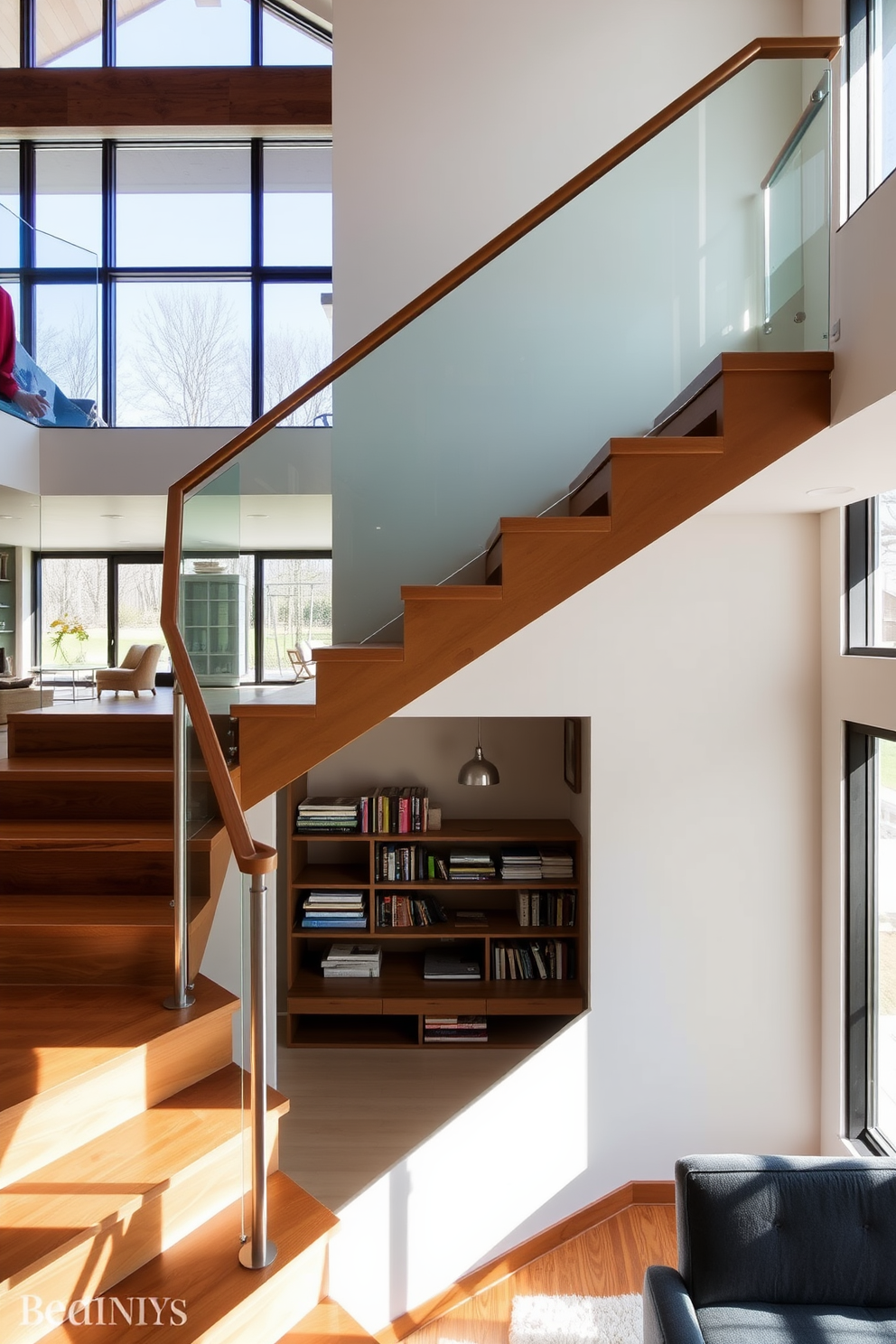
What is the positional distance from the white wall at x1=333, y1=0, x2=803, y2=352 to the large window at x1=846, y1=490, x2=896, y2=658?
2.21m

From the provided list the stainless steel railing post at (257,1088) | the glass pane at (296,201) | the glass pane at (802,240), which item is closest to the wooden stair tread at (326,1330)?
the stainless steel railing post at (257,1088)

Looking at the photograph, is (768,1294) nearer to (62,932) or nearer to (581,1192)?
(581,1192)

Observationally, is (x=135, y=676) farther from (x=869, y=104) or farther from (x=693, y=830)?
(x=869, y=104)

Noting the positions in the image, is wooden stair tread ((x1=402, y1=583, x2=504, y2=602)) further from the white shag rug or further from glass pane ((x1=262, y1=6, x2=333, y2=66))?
glass pane ((x1=262, y1=6, x2=333, y2=66))

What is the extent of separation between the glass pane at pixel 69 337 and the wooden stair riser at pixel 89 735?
9.95ft

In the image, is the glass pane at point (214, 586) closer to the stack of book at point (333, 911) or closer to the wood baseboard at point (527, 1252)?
the stack of book at point (333, 911)

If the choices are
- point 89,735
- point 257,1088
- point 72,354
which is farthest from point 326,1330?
point 72,354

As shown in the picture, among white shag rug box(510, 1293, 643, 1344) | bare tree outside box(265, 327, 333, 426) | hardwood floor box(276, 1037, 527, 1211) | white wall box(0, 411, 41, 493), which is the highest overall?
bare tree outside box(265, 327, 333, 426)

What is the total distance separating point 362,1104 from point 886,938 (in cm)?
272

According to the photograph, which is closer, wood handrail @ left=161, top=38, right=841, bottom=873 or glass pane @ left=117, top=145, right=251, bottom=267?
wood handrail @ left=161, top=38, right=841, bottom=873

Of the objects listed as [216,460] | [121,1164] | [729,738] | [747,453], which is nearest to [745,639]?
[729,738]

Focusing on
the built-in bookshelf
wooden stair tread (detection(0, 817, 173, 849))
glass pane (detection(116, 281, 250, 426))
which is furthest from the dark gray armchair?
glass pane (detection(116, 281, 250, 426))

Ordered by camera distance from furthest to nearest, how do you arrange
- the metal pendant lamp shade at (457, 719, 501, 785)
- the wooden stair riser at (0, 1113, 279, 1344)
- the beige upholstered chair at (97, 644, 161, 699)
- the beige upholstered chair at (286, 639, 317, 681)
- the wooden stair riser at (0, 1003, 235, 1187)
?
the beige upholstered chair at (97, 644, 161, 699), the metal pendant lamp shade at (457, 719, 501, 785), the beige upholstered chair at (286, 639, 317, 681), the wooden stair riser at (0, 1003, 235, 1187), the wooden stair riser at (0, 1113, 279, 1344)

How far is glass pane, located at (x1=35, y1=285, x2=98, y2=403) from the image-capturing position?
18.9ft
